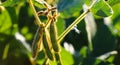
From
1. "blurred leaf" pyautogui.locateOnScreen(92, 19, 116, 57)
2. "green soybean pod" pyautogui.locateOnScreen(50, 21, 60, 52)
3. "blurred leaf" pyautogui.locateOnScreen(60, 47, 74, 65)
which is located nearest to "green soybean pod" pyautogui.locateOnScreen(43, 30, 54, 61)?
"green soybean pod" pyautogui.locateOnScreen(50, 21, 60, 52)

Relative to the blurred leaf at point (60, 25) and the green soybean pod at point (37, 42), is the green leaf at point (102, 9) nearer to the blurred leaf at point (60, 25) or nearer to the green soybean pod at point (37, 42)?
the green soybean pod at point (37, 42)

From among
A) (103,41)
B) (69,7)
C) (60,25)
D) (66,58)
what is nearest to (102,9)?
(69,7)

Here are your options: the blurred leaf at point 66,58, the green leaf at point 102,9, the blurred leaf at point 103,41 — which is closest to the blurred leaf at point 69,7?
the green leaf at point 102,9

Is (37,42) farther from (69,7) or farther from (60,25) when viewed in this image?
(60,25)

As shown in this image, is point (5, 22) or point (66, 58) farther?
point (5, 22)

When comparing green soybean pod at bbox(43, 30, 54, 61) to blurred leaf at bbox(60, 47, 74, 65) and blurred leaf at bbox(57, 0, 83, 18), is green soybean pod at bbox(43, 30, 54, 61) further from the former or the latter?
blurred leaf at bbox(60, 47, 74, 65)
